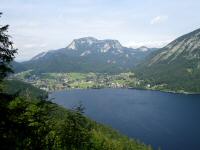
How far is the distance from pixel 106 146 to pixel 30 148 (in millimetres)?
97479

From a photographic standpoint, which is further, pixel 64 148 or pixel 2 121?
pixel 64 148

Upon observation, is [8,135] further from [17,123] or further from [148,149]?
A: [148,149]

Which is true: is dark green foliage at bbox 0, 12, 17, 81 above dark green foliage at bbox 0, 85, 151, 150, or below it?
above

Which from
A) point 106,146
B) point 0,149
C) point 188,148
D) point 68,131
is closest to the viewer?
point 0,149

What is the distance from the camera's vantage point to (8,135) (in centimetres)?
2339

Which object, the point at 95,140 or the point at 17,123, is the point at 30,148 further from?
the point at 95,140

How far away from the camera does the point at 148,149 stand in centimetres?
15988

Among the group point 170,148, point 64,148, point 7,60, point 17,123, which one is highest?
point 7,60

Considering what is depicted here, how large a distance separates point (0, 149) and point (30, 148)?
18215 millimetres

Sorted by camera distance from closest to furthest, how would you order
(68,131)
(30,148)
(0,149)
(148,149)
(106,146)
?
1. (0,149)
2. (30,148)
3. (68,131)
4. (106,146)
5. (148,149)

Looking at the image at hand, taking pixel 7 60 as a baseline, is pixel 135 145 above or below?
below

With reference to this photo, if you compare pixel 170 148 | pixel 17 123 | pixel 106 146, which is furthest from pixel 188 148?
pixel 17 123

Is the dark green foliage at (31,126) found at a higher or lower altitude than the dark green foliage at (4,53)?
lower

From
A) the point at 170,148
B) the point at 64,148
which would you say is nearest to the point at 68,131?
the point at 64,148
